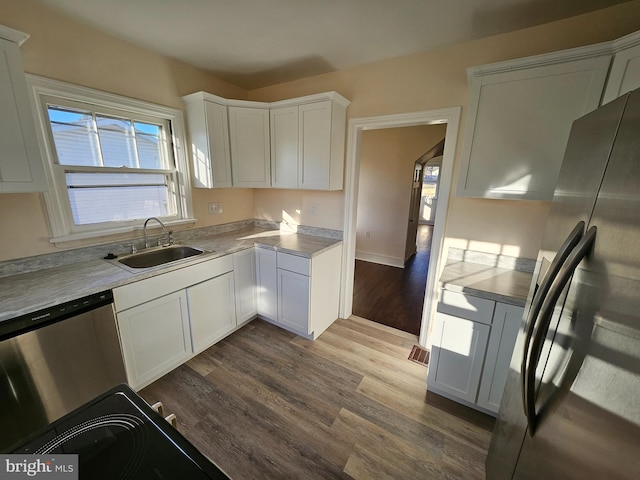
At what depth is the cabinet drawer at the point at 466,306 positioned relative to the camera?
5.16ft

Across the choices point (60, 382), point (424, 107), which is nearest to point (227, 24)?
point (424, 107)

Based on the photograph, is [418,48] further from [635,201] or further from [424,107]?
[635,201]

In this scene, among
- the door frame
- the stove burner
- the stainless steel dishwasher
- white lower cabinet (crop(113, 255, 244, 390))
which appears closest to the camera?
the stove burner

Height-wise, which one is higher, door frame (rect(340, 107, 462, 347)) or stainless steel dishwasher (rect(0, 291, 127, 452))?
door frame (rect(340, 107, 462, 347))

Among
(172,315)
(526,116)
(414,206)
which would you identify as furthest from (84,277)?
(414,206)

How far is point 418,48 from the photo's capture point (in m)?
1.98

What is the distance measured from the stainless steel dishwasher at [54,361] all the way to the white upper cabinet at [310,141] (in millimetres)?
1782

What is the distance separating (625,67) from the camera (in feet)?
3.98

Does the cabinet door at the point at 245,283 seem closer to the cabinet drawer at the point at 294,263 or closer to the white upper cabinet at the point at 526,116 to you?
the cabinet drawer at the point at 294,263

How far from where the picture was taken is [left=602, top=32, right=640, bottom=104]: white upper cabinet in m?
1.17

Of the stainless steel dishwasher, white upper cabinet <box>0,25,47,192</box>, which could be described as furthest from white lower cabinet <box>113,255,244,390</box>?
white upper cabinet <box>0,25,47,192</box>

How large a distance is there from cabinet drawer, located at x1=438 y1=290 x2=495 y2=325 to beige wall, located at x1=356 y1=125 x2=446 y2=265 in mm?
2785

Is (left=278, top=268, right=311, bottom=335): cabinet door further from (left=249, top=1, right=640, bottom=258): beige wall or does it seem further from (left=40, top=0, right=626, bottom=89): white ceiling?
(left=40, top=0, right=626, bottom=89): white ceiling

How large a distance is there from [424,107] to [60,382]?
3.07 meters
